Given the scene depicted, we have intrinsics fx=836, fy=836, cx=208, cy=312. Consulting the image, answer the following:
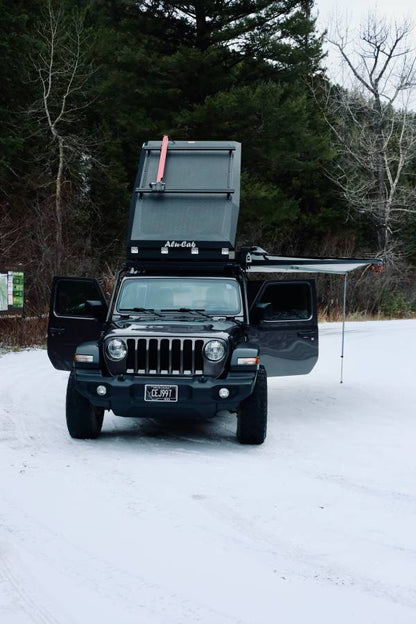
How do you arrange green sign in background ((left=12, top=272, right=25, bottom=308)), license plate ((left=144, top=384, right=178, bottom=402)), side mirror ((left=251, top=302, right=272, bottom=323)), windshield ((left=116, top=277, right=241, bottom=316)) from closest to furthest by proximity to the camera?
license plate ((left=144, top=384, right=178, bottom=402)), windshield ((left=116, top=277, right=241, bottom=316)), side mirror ((left=251, top=302, right=272, bottom=323)), green sign in background ((left=12, top=272, right=25, bottom=308))

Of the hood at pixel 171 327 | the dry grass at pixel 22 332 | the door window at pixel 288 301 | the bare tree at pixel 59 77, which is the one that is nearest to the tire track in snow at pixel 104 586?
the hood at pixel 171 327

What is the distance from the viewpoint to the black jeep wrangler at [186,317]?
8.09 meters

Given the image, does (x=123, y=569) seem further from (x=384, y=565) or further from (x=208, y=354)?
(x=208, y=354)

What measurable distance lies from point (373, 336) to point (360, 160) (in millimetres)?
17015

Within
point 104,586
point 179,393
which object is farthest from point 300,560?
point 179,393

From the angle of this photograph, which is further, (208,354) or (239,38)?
(239,38)

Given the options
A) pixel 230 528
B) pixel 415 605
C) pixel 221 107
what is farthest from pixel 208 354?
pixel 221 107

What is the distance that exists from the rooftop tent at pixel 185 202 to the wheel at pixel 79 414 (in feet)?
7.57

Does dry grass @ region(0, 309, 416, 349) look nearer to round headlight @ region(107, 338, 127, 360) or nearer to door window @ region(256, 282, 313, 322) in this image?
door window @ region(256, 282, 313, 322)

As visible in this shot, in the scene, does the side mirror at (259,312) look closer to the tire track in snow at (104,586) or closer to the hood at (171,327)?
the hood at (171,327)

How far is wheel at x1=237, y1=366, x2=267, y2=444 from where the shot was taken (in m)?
8.30

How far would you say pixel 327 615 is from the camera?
423 centimetres

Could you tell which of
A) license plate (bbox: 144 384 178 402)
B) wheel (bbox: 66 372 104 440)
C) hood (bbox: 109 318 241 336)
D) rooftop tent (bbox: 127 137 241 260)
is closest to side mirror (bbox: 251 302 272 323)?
hood (bbox: 109 318 241 336)

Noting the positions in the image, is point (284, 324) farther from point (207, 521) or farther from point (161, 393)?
point (207, 521)
